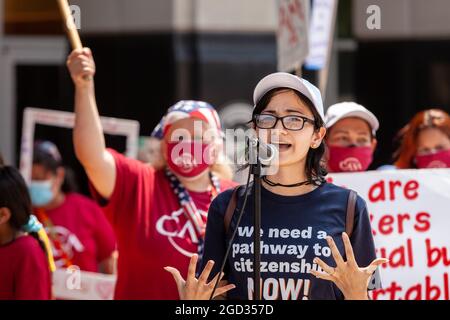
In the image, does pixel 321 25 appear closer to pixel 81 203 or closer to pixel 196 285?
pixel 81 203

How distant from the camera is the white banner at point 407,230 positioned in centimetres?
494

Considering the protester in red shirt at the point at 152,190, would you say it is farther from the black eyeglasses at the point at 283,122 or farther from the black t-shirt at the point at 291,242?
the black eyeglasses at the point at 283,122

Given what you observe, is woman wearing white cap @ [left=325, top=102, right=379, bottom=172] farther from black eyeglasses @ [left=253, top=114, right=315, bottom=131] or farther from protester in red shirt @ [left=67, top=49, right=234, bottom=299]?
black eyeglasses @ [left=253, top=114, right=315, bottom=131]

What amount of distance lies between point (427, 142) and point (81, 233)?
2552 mm

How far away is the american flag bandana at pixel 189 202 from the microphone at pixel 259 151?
3.83 ft

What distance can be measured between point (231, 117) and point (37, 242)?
571 cm

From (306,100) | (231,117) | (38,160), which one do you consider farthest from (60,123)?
(306,100)

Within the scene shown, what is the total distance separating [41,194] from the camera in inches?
291

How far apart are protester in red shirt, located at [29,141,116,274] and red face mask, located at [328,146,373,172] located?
223 centimetres

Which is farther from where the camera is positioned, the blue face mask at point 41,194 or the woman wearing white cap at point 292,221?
the blue face mask at point 41,194

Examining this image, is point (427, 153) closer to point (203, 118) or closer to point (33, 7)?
point (203, 118)

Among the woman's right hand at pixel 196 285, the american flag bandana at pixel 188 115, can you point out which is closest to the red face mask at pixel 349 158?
the american flag bandana at pixel 188 115

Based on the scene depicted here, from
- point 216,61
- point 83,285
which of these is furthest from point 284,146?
point 216,61

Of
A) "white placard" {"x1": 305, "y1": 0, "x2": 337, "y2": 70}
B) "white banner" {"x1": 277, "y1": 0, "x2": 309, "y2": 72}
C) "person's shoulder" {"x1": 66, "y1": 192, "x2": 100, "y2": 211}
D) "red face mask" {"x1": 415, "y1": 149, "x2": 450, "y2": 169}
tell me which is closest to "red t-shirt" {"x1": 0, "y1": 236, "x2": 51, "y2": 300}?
"white banner" {"x1": 277, "y1": 0, "x2": 309, "y2": 72}
